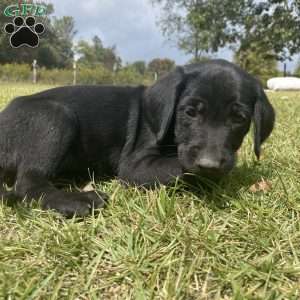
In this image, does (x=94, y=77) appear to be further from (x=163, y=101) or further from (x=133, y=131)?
(x=163, y=101)

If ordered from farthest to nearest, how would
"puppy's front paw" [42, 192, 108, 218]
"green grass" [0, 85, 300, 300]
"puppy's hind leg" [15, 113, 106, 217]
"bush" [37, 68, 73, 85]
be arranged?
"bush" [37, 68, 73, 85] → "puppy's hind leg" [15, 113, 106, 217] → "puppy's front paw" [42, 192, 108, 218] → "green grass" [0, 85, 300, 300]

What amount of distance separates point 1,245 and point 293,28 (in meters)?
16.8

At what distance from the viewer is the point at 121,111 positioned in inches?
139

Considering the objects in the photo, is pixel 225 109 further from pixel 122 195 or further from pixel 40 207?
pixel 40 207

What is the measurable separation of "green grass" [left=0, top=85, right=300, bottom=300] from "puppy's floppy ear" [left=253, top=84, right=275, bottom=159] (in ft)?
1.34

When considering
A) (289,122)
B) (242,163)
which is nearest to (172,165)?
(242,163)

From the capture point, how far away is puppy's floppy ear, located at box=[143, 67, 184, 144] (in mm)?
2996

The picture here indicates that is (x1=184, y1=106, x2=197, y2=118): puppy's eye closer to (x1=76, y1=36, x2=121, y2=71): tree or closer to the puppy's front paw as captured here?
the puppy's front paw

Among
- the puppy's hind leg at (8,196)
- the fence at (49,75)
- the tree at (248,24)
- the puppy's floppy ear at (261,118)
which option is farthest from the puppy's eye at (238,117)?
the fence at (49,75)

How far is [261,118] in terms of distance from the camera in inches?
124

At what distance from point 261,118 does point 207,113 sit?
→ 0.52m

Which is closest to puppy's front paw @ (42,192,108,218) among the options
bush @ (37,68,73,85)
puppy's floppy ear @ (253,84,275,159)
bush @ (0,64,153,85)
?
puppy's floppy ear @ (253,84,275,159)

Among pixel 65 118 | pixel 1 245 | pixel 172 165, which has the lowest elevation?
pixel 1 245

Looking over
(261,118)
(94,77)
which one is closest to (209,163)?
(261,118)
